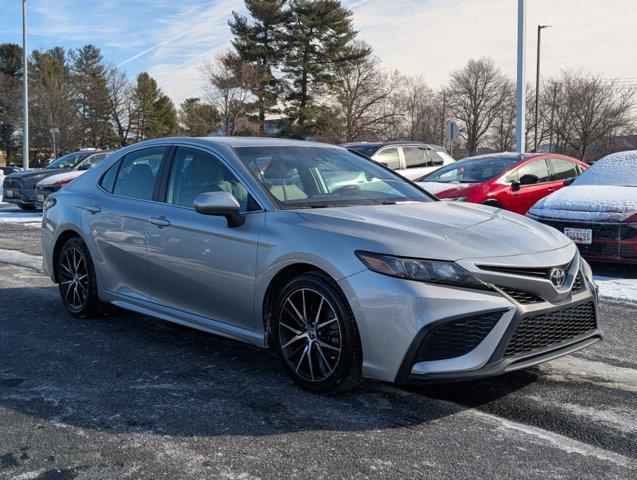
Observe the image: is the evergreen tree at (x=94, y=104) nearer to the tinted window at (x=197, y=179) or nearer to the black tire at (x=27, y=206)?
the black tire at (x=27, y=206)

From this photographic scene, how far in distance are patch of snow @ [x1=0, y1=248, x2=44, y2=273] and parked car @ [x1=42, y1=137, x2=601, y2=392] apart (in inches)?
137

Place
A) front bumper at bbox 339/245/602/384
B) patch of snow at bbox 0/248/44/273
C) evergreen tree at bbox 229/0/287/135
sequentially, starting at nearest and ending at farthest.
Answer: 1. front bumper at bbox 339/245/602/384
2. patch of snow at bbox 0/248/44/273
3. evergreen tree at bbox 229/0/287/135

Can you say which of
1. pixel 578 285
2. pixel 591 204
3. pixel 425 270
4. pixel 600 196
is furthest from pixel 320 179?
pixel 600 196

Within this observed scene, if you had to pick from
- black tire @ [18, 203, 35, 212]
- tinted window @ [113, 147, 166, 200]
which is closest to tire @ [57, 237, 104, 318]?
tinted window @ [113, 147, 166, 200]

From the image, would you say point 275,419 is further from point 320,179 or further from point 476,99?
point 476,99

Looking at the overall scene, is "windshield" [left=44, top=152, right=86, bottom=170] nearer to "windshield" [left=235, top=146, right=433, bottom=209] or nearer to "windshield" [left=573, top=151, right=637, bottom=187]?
"windshield" [left=573, top=151, right=637, bottom=187]

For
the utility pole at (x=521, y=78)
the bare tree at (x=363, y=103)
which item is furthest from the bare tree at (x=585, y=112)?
the utility pole at (x=521, y=78)

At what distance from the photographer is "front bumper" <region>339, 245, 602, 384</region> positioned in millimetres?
3225

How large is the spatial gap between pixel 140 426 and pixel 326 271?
1225 mm

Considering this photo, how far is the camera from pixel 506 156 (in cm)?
1055

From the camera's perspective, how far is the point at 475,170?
1020cm

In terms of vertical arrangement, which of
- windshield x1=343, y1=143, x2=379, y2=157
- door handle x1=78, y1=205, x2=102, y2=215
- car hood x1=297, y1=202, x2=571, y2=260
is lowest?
car hood x1=297, y1=202, x2=571, y2=260

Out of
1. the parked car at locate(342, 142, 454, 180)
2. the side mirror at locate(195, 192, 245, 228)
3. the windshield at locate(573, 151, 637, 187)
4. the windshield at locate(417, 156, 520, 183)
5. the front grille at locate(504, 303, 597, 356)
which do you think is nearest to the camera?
the front grille at locate(504, 303, 597, 356)

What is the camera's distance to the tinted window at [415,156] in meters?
14.1
